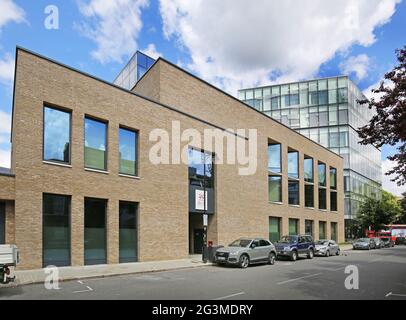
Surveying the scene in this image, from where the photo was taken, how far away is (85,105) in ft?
66.5

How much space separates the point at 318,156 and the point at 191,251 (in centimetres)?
2374

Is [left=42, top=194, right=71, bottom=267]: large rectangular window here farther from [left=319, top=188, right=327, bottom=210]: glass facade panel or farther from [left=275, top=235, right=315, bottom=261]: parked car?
[left=319, top=188, right=327, bottom=210]: glass facade panel

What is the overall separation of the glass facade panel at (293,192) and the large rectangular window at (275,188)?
2.79 m

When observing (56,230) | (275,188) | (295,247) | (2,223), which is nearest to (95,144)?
(56,230)

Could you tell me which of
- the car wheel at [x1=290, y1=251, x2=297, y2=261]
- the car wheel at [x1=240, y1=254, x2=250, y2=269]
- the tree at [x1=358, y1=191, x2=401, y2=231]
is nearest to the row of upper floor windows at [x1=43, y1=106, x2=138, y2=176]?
the car wheel at [x1=240, y1=254, x2=250, y2=269]

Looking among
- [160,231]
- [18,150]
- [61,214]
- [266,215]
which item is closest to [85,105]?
[18,150]

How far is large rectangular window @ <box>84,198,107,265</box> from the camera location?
64.8 feet

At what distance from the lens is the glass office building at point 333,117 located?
6500 centimetres

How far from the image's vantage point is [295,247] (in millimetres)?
25906

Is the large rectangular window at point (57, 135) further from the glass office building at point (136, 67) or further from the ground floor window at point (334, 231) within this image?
the ground floor window at point (334, 231)

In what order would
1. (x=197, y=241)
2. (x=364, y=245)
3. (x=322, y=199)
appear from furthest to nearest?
1. (x=322, y=199)
2. (x=364, y=245)
3. (x=197, y=241)

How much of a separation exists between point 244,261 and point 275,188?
17627 mm

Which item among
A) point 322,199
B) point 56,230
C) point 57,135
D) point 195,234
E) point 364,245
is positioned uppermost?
point 57,135

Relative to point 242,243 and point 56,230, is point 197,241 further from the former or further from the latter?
point 56,230
